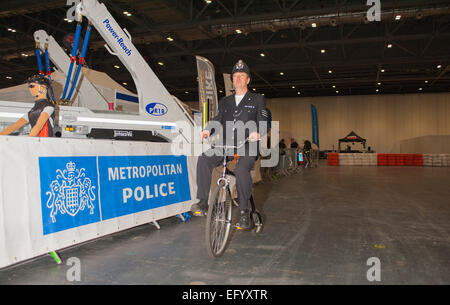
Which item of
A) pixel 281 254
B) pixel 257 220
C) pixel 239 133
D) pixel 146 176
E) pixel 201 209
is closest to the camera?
pixel 201 209

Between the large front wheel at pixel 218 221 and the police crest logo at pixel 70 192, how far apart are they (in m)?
1.57

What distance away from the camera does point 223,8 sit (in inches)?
561

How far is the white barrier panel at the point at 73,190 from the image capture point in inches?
132

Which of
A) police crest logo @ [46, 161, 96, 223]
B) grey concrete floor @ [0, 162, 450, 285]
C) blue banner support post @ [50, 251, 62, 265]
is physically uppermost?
police crest logo @ [46, 161, 96, 223]

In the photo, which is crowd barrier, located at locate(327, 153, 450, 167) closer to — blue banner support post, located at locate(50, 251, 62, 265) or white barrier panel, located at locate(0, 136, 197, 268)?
white barrier panel, located at locate(0, 136, 197, 268)

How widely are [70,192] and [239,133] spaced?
209 cm

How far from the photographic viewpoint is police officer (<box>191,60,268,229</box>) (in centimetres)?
392

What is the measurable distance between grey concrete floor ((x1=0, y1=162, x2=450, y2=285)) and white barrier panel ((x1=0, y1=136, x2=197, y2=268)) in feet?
0.89

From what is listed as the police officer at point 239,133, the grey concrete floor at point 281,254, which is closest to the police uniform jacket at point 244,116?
the police officer at point 239,133

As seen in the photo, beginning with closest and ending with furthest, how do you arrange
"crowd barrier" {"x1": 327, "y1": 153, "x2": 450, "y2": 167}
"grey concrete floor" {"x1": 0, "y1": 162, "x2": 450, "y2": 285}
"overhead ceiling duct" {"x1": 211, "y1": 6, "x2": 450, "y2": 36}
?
"grey concrete floor" {"x1": 0, "y1": 162, "x2": 450, "y2": 285}, "overhead ceiling duct" {"x1": 211, "y1": 6, "x2": 450, "y2": 36}, "crowd barrier" {"x1": 327, "y1": 153, "x2": 450, "y2": 167}

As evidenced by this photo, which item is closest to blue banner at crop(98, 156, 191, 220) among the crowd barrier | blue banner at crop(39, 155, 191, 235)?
blue banner at crop(39, 155, 191, 235)

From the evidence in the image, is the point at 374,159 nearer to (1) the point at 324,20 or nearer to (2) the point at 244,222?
(1) the point at 324,20

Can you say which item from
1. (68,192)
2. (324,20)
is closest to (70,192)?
(68,192)

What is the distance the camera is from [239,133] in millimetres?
4207
